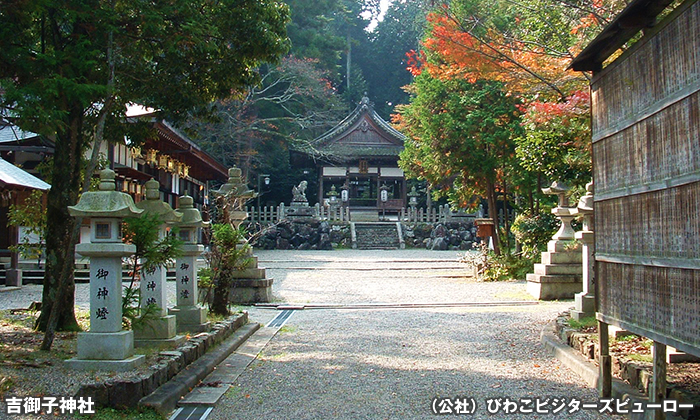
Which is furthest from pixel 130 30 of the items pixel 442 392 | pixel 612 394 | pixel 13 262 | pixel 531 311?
pixel 13 262

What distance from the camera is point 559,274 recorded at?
12.8 meters

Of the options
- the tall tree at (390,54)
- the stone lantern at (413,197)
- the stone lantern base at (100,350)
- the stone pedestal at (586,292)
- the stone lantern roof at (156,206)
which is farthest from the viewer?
the tall tree at (390,54)

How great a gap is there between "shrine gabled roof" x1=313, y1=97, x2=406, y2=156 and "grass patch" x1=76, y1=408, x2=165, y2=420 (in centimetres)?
3082

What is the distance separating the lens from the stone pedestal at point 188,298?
25.5 ft

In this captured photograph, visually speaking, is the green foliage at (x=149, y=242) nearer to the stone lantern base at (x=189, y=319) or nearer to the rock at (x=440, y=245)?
the stone lantern base at (x=189, y=319)

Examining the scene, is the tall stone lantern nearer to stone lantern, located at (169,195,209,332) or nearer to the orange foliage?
stone lantern, located at (169,195,209,332)

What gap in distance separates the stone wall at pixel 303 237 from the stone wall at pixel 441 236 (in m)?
3.31

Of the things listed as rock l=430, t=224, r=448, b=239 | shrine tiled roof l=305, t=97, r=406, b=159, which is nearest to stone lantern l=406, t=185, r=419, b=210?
shrine tiled roof l=305, t=97, r=406, b=159

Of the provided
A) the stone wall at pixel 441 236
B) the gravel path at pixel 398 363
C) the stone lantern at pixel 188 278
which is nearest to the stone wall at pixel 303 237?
the stone wall at pixel 441 236

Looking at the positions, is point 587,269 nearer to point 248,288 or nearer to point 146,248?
point 146,248

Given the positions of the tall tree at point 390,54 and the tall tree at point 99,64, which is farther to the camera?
the tall tree at point 390,54

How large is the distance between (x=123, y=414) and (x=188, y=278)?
3403 mm

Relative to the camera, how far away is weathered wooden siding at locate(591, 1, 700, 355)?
12.1ft

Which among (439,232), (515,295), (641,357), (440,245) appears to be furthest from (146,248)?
(439,232)
